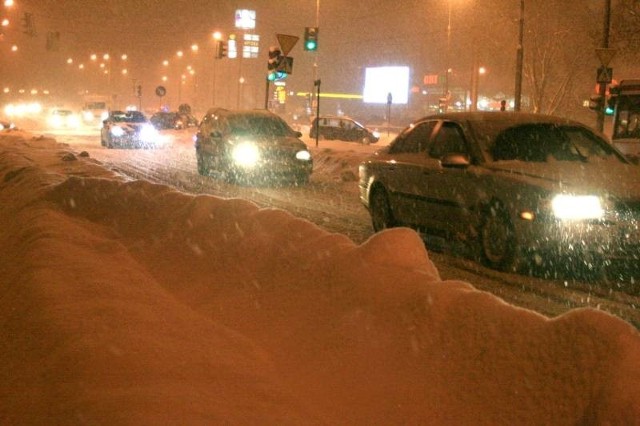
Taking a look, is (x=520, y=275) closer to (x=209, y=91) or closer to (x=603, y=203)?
(x=603, y=203)

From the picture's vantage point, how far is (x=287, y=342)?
4602 mm

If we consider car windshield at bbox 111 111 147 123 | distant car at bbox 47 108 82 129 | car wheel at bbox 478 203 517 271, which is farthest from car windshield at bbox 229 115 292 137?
distant car at bbox 47 108 82 129

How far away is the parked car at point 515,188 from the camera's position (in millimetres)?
7816

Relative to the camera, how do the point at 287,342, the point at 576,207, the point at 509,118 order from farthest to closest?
the point at 509,118
the point at 576,207
the point at 287,342

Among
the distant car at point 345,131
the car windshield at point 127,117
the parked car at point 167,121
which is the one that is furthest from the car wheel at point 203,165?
the parked car at point 167,121

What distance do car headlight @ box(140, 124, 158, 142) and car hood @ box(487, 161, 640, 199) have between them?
27.7m

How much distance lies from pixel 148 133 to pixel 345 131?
1332 cm

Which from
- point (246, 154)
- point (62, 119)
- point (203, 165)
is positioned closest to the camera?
point (246, 154)

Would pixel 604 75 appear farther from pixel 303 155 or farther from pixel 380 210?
pixel 380 210

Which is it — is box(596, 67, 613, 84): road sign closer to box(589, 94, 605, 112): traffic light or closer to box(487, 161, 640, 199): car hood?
box(589, 94, 605, 112): traffic light

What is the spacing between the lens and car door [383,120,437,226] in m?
9.95

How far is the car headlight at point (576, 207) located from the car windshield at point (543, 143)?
982 mm

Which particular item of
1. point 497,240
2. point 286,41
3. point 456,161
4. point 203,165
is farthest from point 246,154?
point 497,240

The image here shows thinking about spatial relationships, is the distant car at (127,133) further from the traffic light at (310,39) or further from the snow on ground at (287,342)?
the snow on ground at (287,342)
